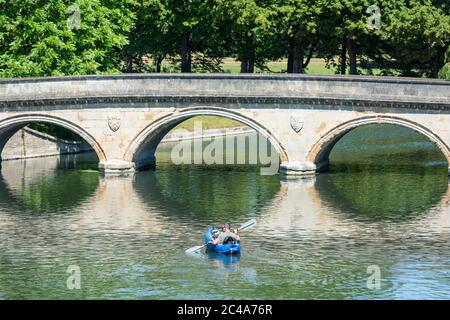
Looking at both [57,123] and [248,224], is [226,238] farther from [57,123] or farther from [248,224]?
[57,123]

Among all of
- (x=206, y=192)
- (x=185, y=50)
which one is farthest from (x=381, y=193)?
(x=185, y=50)

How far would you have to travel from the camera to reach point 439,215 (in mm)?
61719

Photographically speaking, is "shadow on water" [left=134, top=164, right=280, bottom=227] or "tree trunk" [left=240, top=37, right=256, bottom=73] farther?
"tree trunk" [left=240, top=37, right=256, bottom=73]

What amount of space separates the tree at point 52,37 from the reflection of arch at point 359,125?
2149 cm

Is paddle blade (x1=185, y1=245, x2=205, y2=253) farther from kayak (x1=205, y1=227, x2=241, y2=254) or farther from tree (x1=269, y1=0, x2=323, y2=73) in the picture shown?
tree (x1=269, y1=0, x2=323, y2=73)

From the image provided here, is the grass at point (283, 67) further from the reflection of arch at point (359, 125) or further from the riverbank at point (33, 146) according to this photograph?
the reflection of arch at point (359, 125)

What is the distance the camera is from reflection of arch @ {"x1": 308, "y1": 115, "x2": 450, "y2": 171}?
71375 mm

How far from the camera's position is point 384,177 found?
75250 mm

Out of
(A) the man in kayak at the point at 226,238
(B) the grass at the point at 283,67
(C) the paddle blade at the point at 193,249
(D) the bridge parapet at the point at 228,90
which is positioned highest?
(B) the grass at the point at 283,67

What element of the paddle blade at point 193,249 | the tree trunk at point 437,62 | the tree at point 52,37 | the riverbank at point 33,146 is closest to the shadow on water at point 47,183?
the riverbank at point 33,146

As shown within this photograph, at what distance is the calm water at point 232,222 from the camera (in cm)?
4738

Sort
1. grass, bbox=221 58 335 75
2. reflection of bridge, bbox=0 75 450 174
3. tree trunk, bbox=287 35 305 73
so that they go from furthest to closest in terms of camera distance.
A: 1. grass, bbox=221 58 335 75
2. tree trunk, bbox=287 35 305 73
3. reflection of bridge, bbox=0 75 450 174

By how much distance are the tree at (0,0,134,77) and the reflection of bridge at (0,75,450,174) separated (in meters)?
7.93

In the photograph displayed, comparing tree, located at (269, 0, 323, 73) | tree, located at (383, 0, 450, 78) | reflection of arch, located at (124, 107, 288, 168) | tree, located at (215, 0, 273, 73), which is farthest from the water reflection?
tree, located at (215, 0, 273, 73)
